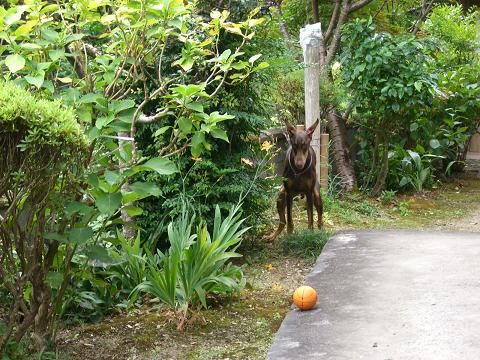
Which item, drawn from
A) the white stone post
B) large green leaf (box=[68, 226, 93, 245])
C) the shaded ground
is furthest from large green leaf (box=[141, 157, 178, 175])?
the white stone post

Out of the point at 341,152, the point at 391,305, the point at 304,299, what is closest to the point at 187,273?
the point at 304,299

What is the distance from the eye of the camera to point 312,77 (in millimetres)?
9781

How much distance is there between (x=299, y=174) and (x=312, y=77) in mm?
2648

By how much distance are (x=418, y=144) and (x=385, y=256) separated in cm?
684

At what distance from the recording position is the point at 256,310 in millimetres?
5562

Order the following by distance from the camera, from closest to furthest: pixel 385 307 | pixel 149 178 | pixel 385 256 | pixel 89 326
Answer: pixel 385 307 < pixel 89 326 < pixel 385 256 < pixel 149 178

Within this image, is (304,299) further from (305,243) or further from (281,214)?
(281,214)

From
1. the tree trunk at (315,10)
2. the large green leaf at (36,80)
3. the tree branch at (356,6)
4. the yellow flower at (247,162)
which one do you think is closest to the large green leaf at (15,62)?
the large green leaf at (36,80)

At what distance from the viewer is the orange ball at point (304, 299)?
4.35 m

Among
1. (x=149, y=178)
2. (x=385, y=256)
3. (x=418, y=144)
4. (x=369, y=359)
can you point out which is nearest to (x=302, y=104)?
(x=418, y=144)

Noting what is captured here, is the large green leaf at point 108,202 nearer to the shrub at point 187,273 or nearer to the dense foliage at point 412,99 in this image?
the shrub at point 187,273

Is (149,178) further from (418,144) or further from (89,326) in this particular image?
(418,144)

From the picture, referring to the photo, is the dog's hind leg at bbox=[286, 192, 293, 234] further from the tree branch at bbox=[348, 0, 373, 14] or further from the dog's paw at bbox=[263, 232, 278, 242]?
the tree branch at bbox=[348, 0, 373, 14]

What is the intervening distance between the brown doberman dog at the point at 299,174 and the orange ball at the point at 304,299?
307cm
